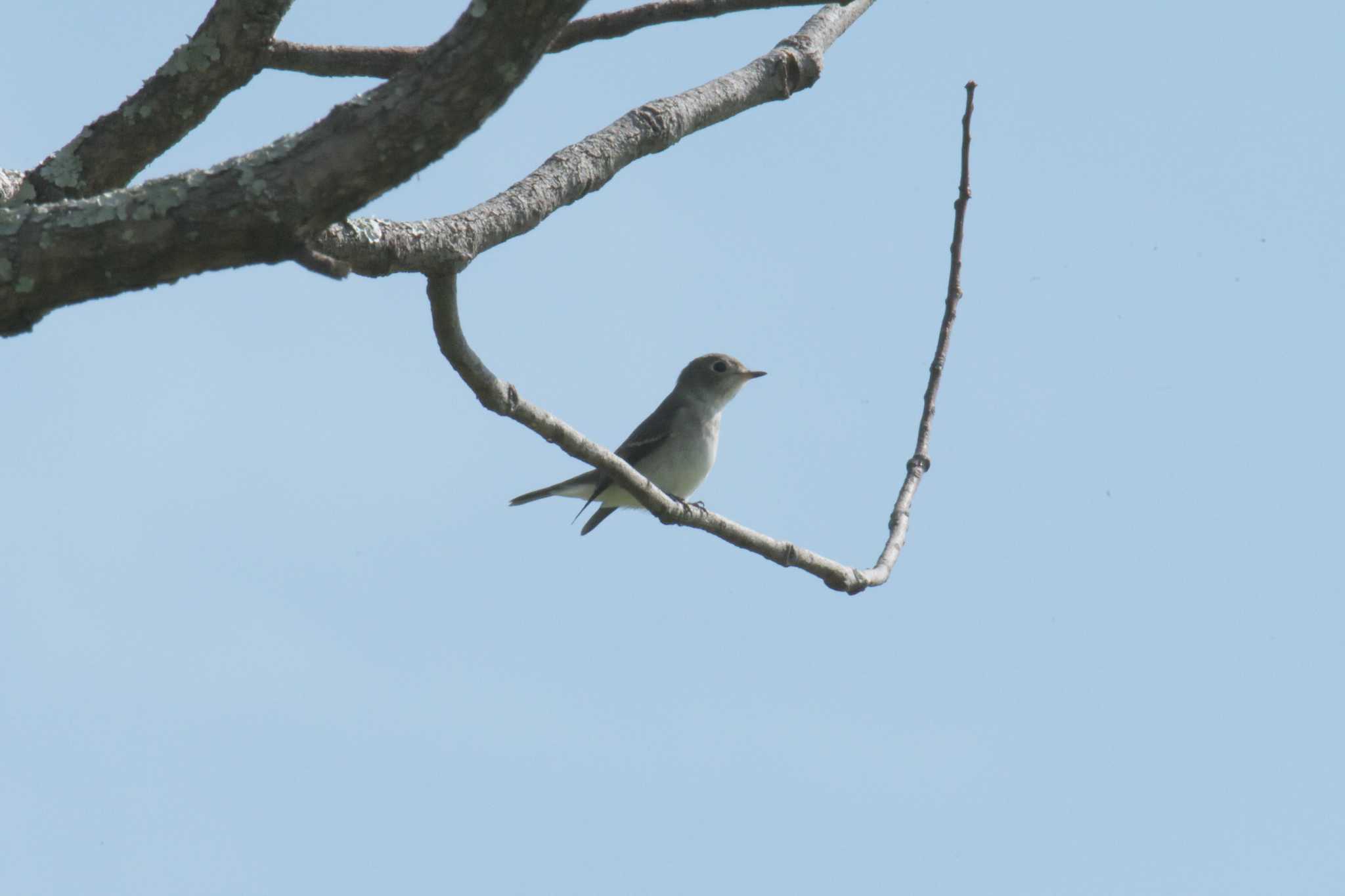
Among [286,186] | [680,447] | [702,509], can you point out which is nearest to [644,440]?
[680,447]

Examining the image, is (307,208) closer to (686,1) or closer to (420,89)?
(420,89)

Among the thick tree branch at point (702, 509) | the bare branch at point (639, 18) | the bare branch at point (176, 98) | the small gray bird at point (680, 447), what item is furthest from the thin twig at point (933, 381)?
the small gray bird at point (680, 447)

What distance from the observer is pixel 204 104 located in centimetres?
438

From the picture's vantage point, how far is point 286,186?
2.49 metres

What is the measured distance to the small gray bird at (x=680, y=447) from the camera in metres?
10.5

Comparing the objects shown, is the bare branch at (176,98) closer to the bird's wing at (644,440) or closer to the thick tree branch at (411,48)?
the thick tree branch at (411,48)

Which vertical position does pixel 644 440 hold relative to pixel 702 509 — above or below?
above

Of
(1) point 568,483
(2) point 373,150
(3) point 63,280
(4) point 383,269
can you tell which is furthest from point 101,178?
(1) point 568,483

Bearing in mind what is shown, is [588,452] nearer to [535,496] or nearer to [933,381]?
[933,381]

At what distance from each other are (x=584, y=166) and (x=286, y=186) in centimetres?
188

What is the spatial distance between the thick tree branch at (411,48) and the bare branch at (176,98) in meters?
0.23

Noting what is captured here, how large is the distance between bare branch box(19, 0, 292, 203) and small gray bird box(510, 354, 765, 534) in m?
5.93

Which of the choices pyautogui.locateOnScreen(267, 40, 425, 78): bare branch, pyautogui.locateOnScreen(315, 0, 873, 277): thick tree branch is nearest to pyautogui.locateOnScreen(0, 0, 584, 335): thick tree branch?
pyautogui.locateOnScreen(315, 0, 873, 277): thick tree branch

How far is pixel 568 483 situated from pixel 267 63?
241 inches
